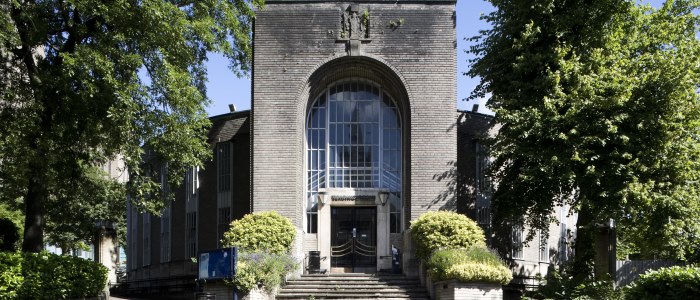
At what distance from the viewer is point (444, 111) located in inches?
1012

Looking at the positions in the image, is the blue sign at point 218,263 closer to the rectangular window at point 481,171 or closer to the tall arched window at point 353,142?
the tall arched window at point 353,142

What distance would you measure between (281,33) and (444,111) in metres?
5.29

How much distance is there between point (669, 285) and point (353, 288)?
370 inches

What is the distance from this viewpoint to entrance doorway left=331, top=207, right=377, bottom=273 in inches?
1043

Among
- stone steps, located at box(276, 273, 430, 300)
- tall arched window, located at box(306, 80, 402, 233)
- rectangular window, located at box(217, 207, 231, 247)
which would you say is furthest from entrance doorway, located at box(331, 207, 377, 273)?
rectangular window, located at box(217, 207, 231, 247)

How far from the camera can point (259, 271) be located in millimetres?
22031

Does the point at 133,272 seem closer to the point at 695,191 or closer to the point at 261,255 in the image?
the point at 261,255

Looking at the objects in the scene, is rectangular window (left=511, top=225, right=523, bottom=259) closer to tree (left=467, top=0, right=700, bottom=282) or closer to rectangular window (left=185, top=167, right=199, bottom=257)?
tree (left=467, top=0, right=700, bottom=282)

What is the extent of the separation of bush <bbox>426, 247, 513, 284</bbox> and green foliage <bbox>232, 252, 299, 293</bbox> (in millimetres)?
3889

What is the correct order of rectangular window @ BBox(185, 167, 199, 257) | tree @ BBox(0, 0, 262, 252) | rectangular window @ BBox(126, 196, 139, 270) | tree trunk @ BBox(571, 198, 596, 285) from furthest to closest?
rectangular window @ BBox(126, 196, 139, 270)
rectangular window @ BBox(185, 167, 199, 257)
tree trunk @ BBox(571, 198, 596, 285)
tree @ BBox(0, 0, 262, 252)

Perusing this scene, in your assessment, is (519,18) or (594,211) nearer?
(594,211)

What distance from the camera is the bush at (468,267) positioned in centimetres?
2116

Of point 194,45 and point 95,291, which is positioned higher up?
point 194,45

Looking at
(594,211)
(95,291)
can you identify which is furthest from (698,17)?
(95,291)
